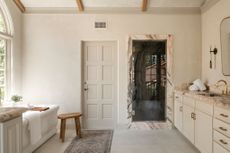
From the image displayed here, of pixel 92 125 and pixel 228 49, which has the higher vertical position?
pixel 228 49

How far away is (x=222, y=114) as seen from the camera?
2.48 m

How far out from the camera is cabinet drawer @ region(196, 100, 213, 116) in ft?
9.21

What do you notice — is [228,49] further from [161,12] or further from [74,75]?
[74,75]

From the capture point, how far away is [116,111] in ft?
16.0

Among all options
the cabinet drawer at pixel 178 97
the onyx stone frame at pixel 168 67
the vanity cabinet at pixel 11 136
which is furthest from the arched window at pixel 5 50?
the cabinet drawer at pixel 178 97

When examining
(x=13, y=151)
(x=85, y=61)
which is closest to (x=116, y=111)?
(x=85, y=61)

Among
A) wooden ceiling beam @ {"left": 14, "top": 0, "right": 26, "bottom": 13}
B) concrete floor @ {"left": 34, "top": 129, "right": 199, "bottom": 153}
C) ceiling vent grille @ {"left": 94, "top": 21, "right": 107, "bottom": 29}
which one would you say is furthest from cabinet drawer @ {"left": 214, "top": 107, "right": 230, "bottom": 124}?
wooden ceiling beam @ {"left": 14, "top": 0, "right": 26, "bottom": 13}

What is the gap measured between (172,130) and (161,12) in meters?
2.76

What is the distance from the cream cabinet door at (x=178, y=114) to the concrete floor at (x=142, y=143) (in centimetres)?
23

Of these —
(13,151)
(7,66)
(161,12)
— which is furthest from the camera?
(161,12)

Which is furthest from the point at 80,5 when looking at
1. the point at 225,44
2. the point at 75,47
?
the point at 225,44

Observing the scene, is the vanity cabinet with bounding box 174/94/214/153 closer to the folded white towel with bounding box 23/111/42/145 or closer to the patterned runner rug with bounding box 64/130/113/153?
the patterned runner rug with bounding box 64/130/113/153

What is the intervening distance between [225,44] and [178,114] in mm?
1663

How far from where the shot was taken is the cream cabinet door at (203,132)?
2823 mm
